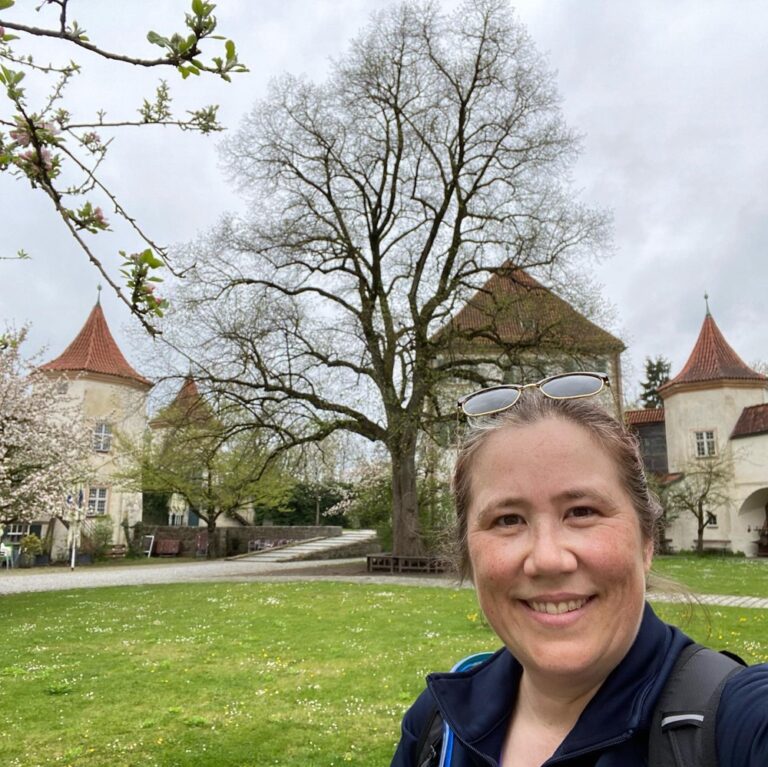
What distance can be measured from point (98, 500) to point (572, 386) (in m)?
38.3

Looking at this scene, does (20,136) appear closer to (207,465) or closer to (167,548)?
(207,465)

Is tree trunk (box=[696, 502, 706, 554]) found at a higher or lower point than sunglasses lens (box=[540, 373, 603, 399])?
lower

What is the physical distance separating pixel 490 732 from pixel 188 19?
2388 millimetres

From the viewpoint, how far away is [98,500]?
36094 millimetres

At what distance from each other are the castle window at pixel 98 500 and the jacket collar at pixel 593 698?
37287mm

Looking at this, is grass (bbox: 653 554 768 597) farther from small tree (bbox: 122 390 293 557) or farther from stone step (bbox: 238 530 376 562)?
stone step (bbox: 238 530 376 562)

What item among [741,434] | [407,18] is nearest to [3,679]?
[407,18]

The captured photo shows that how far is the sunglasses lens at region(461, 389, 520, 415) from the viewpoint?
66.2 inches

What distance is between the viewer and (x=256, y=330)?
2083 centimetres

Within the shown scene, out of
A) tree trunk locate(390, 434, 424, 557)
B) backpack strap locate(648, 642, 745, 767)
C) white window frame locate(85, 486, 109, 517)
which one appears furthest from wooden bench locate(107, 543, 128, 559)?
backpack strap locate(648, 642, 745, 767)

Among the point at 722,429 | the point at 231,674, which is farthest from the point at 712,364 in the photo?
the point at 231,674

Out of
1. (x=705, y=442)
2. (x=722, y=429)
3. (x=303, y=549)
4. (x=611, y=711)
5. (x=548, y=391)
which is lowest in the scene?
(x=303, y=549)

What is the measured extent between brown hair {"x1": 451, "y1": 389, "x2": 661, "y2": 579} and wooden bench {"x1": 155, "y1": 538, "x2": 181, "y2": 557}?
38274mm

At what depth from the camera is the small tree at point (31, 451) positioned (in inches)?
675
